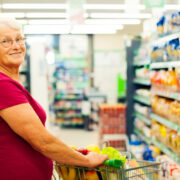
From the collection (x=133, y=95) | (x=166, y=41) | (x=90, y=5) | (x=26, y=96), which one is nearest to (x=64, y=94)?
(x=90, y=5)

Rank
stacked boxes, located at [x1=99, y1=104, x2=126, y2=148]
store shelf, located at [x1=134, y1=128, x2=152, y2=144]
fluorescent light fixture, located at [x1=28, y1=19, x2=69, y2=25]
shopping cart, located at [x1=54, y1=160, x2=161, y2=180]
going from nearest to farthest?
shopping cart, located at [x1=54, y1=160, x2=161, y2=180] < store shelf, located at [x1=134, y1=128, x2=152, y2=144] < stacked boxes, located at [x1=99, y1=104, x2=126, y2=148] < fluorescent light fixture, located at [x1=28, y1=19, x2=69, y2=25]

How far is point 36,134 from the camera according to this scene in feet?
4.33

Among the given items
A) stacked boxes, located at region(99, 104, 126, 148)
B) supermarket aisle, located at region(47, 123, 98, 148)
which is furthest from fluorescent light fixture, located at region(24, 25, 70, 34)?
stacked boxes, located at region(99, 104, 126, 148)

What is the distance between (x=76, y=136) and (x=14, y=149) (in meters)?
6.73

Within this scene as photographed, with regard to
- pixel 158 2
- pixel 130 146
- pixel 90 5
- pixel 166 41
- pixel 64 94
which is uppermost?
pixel 90 5

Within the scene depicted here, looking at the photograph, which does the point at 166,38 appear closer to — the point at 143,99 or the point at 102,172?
the point at 143,99

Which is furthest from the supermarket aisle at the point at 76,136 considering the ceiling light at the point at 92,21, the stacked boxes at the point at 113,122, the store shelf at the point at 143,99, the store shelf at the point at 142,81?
the ceiling light at the point at 92,21

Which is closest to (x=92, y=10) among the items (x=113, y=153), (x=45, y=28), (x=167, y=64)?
(x=45, y=28)

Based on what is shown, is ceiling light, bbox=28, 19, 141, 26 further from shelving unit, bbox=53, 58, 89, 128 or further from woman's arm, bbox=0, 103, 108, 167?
woman's arm, bbox=0, 103, 108, 167

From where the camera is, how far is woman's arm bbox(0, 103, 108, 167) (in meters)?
1.29

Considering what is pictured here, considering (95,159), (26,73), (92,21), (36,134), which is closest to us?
(36,134)

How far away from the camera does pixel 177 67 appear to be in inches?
107

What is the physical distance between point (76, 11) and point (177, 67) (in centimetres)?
429

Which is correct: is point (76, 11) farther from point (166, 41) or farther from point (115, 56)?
point (115, 56)
